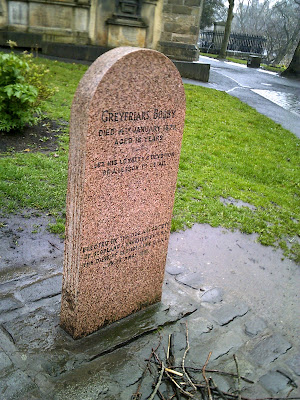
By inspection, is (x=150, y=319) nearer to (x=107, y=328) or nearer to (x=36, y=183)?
(x=107, y=328)

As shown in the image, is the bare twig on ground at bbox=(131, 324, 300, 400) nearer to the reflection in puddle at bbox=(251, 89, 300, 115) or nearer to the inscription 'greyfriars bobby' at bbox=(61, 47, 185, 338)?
the inscription 'greyfriars bobby' at bbox=(61, 47, 185, 338)

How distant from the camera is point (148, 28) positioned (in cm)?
1387

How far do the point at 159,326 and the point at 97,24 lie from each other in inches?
489

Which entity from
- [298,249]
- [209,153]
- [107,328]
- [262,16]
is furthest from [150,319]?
[262,16]

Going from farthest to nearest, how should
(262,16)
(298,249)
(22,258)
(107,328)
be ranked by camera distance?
(262,16)
(298,249)
(22,258)
(107,328)

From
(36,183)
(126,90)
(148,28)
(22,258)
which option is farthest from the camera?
(148,28)

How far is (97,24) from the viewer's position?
13.7 meters

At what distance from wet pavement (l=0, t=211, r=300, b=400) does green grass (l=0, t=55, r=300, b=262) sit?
0.61m

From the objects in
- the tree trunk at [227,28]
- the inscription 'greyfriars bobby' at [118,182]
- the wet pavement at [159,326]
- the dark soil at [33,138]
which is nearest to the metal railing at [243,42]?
the tree trunk at [227,28]

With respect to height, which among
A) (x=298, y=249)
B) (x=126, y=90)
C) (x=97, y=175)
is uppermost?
(x=126, y=90)

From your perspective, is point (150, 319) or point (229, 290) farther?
point (229, 290)

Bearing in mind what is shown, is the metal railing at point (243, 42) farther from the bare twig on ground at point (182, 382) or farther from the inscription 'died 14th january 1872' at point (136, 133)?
the bare twig on ground at point (182, 382)

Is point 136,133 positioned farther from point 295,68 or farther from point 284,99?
point 295,68

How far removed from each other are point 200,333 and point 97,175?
5.44 feet
